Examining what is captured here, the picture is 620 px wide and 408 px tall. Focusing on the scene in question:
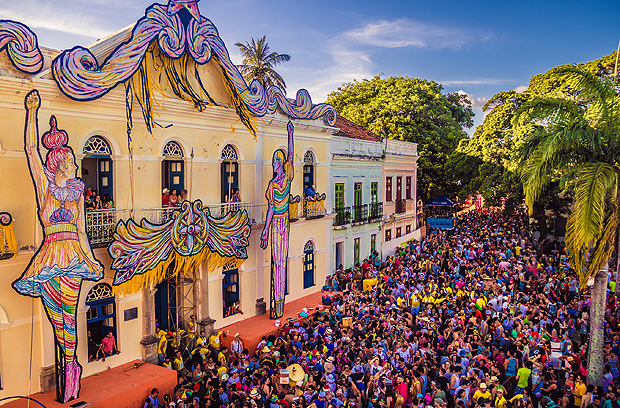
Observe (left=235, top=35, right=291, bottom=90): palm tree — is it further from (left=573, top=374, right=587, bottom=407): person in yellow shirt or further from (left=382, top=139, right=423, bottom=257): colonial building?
(left=573, top=374, right=587, bottom=407): person in yellow shirt

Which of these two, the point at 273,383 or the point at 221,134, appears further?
the point at 221,134

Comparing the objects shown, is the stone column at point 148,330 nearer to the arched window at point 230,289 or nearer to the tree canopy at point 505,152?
the arched window at point 230,289

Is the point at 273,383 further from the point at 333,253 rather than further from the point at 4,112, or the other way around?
the point at 333,253

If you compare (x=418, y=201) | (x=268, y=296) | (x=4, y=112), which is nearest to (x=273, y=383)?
(x=268, y=296)

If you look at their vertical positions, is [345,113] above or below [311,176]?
above

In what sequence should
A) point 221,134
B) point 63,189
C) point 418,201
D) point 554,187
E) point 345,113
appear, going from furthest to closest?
1. point 345,113
2. point 418,201
3. point 554,187
4. point 221,134
5. point 63,189

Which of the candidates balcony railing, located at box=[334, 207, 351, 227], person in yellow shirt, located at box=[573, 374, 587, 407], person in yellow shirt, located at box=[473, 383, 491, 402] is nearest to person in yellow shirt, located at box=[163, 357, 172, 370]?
person in yellow shirt, located at box=[473, 383, 491, 402]
